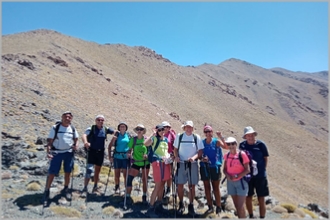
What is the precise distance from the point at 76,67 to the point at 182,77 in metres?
33.8

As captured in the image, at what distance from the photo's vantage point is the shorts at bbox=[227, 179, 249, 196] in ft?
22.4

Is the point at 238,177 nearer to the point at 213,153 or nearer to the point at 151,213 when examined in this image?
the point at 213,153

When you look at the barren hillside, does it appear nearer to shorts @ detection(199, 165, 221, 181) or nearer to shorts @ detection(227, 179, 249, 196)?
shorts @ detection(199, 165, 221, 181)

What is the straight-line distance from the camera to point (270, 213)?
9.47m

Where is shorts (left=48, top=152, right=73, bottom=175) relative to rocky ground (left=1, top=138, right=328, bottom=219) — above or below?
above

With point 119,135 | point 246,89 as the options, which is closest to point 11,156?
point 119,135

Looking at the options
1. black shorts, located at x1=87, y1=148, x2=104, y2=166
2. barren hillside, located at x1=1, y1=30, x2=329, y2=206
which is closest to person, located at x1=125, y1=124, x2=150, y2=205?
black shorts, located at x1=87, y1=148, x2=104, y2=166

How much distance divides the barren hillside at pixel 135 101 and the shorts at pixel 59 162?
17.9 feet

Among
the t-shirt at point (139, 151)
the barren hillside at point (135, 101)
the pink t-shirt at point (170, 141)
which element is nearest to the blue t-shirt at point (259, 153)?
the pink t-shirt at point (170, 141)

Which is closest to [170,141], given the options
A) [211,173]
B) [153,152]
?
[153,152]

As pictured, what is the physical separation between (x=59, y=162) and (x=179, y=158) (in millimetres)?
3591

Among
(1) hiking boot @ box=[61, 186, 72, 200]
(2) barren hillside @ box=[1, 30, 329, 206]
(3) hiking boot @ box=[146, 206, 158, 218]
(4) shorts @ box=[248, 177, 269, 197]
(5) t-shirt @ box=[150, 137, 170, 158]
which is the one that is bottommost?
(3) hiking boot @ box=[146, 206, 158, 218]

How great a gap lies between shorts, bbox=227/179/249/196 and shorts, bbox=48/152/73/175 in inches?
188

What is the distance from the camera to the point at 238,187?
6.88 metres
